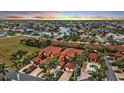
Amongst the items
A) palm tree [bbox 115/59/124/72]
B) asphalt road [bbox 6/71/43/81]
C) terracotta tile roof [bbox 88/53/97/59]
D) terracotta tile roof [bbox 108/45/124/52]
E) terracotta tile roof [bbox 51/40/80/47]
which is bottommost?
asphalt road [bbox 6/71/43/81]

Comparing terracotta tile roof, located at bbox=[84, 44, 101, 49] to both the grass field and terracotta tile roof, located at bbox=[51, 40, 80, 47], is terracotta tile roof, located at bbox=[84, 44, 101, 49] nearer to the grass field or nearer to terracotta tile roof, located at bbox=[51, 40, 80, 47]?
terracotta tile roof, located at bbox=[51, 40, 80, 47]

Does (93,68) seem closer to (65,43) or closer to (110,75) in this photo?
(110,75)

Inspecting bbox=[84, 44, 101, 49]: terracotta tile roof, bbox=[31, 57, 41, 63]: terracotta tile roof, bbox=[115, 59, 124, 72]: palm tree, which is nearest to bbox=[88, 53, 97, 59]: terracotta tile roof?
bbox=[84, 44, 101, 49]: terracotta tile roof

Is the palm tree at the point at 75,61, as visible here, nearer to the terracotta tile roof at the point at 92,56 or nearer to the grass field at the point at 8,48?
the terracotta tile roof at the point at 92,56

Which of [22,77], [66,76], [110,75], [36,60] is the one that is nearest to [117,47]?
[110,75]

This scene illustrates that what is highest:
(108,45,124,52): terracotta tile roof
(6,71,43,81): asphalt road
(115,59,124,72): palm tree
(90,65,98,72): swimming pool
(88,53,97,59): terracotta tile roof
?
(108,45,124,52): terracotta tile roof

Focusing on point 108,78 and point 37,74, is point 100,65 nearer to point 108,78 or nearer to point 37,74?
point 108,78

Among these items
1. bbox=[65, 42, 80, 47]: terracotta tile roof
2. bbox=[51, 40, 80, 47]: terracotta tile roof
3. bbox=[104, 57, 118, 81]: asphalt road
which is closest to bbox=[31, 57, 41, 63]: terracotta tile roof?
bbox=[51, 40, 80, 47]: terracotta tile roof

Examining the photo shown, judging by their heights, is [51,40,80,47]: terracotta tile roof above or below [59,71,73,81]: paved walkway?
above

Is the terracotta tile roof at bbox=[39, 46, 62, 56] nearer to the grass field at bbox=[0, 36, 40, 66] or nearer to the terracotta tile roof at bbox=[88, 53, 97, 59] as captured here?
the grass field at bbox=[0, 36, 40, 66]
